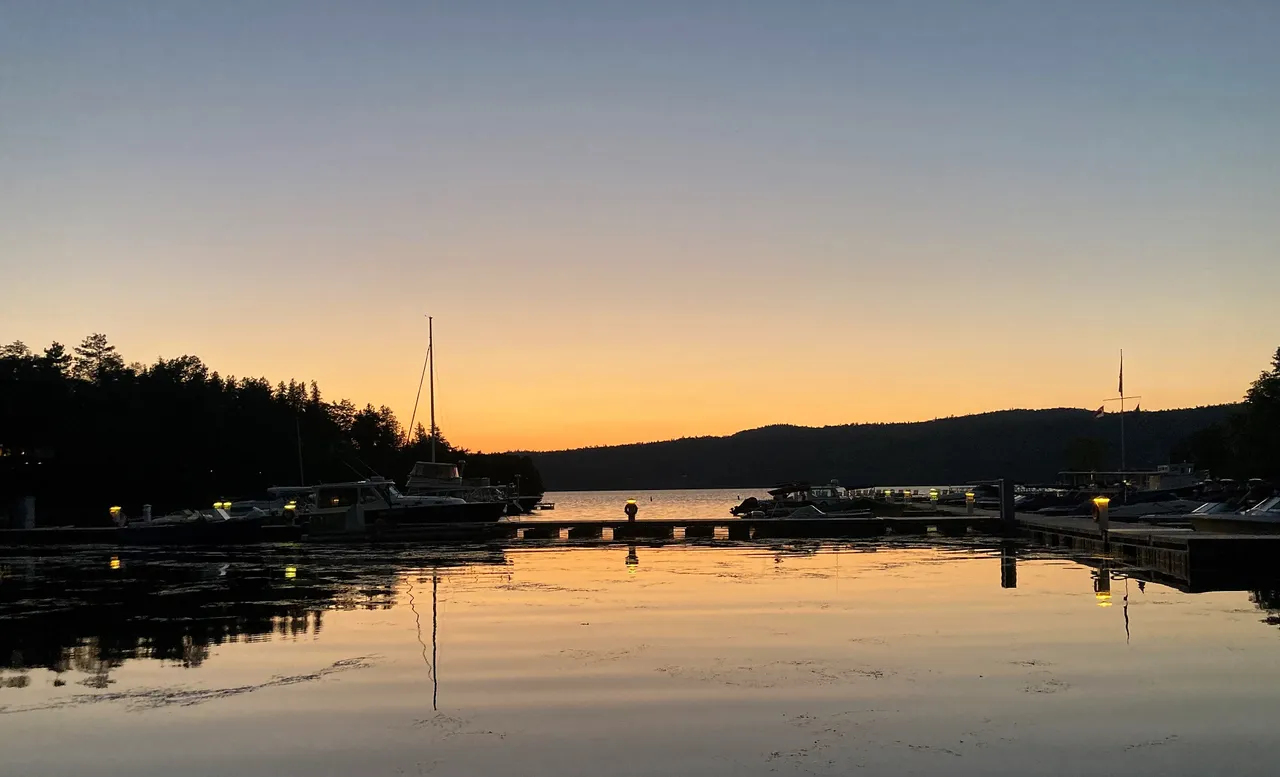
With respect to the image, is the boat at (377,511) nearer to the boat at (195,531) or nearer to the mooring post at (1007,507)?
the boat at (195,531)

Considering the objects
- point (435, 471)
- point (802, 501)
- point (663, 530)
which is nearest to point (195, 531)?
point (663, 530)

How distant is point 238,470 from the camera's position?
4109 inches

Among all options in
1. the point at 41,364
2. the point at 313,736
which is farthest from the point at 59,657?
the point at 41,364

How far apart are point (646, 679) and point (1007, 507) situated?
137 ft

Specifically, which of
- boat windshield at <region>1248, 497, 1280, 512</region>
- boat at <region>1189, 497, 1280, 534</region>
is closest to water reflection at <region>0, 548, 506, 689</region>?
boat at <region>1189, 497, 1280, 534</region>

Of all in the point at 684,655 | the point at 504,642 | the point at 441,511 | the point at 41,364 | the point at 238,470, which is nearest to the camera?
the point at 684,655

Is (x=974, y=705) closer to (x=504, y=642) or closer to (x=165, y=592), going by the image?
(x=504, y=642)

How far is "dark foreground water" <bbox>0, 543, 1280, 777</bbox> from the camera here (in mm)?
10977

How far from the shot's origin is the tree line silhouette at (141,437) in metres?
81.5

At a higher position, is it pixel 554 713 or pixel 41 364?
pixel 41 364

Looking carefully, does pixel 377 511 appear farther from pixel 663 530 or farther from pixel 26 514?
pixel 26 514

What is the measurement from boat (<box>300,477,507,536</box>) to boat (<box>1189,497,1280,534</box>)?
31.7 meters

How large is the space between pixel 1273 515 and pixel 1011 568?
954cm

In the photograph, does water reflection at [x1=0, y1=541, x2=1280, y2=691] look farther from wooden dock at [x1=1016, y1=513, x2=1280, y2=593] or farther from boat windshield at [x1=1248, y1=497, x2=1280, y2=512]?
boat windshield at [x1=1248, y1=497, x2=1280, y2=512]
